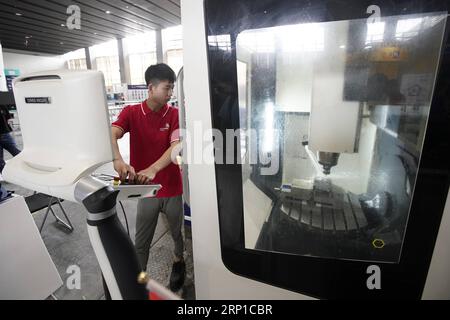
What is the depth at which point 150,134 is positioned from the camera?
1.33 metres

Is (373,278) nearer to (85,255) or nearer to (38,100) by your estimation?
(38,100)

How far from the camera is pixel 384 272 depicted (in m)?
0.67

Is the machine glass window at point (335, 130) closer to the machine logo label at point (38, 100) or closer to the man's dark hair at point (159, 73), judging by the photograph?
the machine logo label at point (38, 100)

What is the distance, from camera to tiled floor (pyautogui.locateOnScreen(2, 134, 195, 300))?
149 cm

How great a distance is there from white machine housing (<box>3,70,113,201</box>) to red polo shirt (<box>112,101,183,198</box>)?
2.50ft

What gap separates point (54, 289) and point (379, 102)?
1962mm

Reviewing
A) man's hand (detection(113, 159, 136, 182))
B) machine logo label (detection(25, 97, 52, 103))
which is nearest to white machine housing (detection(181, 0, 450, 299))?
man's hand (detection(113, 159, 136, 182))

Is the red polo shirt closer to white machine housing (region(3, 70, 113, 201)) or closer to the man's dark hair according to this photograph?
the man's dark hair

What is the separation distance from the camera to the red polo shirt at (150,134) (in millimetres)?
1337

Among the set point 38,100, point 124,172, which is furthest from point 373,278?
point 38,100

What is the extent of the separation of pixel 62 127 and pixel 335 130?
64 centimetres
